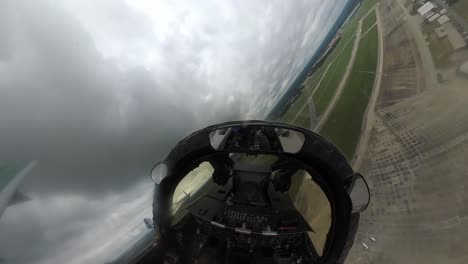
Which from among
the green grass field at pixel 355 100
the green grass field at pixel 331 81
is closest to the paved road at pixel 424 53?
the green grass field at pixel 355 100

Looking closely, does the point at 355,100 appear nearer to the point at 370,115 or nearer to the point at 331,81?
the point at 370,115

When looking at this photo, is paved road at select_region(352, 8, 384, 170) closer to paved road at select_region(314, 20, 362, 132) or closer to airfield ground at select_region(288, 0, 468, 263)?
airfield ground at select_region(288, 0, 468, 263)

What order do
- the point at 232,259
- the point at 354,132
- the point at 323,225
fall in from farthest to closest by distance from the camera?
the point at 354,132 → the point at 323,225 → the point at 232,259

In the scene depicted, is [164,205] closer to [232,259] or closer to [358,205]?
[232,259]

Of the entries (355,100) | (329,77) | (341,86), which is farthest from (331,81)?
(355,100)

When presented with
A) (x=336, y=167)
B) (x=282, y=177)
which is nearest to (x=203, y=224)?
(x=282, y=177)

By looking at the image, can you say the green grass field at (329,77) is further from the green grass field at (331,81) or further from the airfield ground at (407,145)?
the airfield ground at (407,145)

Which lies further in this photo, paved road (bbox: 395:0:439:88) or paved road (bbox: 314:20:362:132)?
paved road (bbox: 314:20:362:132)

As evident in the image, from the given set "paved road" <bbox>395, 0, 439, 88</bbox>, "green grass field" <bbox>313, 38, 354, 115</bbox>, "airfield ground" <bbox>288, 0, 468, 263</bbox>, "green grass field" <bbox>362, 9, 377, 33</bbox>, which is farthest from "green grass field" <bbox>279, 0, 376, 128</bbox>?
"paved road" <bbox>395, 0, 439, 88</bbox>
